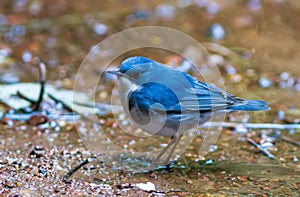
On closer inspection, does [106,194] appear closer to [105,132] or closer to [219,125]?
[105,132]

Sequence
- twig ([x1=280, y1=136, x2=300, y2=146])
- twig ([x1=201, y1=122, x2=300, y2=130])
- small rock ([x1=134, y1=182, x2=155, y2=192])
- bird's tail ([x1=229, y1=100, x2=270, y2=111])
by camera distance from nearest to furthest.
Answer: small rock ([x1=134, y1=182, x2=155, y2=192]), bird's tail ([x1=229, y1=100, x2=270, y2=111]), twig ([x1=280, y1=136, x2=300, y2=146]), twig ([x1=201, y1=122, x2=300, y2=130])

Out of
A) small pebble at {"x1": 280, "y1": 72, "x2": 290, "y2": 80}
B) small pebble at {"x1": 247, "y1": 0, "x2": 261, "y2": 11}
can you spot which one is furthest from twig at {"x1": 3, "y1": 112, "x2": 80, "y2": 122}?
small pebble at {"x1": 247, "y1": 0, "x2": 261, "y2": 11}

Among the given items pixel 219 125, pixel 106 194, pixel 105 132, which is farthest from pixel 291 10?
pixel 106 194

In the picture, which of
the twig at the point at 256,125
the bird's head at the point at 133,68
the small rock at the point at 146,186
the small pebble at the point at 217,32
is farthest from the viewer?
the small pebble at the point at 217,32

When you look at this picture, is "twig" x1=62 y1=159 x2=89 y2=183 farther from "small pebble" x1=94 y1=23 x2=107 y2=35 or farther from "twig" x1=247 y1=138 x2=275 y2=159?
"small pebble" x1=94 y1=23 x2=107 y2=35

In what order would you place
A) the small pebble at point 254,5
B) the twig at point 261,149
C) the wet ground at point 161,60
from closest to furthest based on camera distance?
1. the wet ground at point 161,60
2. the twig at point 261,149
3. the small pebble at point 254,5

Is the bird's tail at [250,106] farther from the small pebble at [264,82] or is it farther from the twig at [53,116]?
the small pebble at [264,82]

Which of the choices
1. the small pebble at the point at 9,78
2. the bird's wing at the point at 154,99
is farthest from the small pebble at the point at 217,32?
the bird's wing at the point at 154,99
